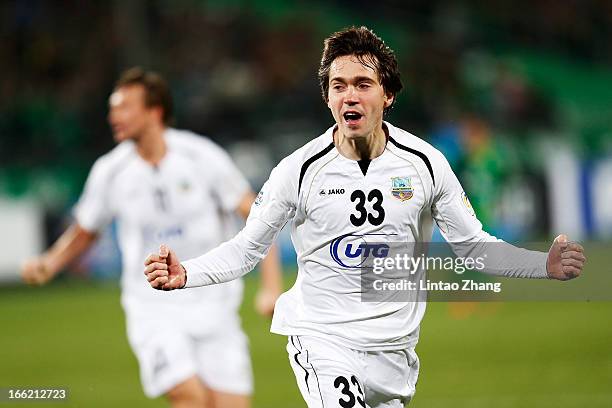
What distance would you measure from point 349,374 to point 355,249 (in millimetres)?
549

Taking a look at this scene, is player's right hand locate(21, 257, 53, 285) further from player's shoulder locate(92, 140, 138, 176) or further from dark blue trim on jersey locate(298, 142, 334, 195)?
dark blue trim on jersey locate(298, 142, 334, 195)

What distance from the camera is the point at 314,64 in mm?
23578

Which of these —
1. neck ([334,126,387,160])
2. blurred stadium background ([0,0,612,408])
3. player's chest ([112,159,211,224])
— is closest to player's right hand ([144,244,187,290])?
neck ([334,126,387,160])

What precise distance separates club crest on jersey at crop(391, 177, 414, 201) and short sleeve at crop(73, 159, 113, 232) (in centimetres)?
300

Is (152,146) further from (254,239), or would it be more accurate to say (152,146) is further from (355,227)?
(355,227)

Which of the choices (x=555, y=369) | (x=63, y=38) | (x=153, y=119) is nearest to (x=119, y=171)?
(x=153, y=119)

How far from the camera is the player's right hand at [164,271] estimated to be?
480 centimetres

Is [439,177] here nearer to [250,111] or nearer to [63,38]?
[250,111]

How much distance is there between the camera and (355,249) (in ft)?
16.6

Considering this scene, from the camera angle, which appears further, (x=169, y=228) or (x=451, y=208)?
(x=169, y=228)

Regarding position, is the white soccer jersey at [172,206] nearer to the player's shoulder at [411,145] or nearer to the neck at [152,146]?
the neck at [152,146]

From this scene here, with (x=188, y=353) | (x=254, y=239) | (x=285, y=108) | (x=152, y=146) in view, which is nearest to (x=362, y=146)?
(x=254, y=239)

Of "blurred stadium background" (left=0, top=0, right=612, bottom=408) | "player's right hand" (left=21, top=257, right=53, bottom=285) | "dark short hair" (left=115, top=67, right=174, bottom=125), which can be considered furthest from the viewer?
"blurred stadium background" (left=0, top=0, right=612, bottom=408)

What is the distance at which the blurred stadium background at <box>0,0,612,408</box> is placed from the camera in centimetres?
1600
